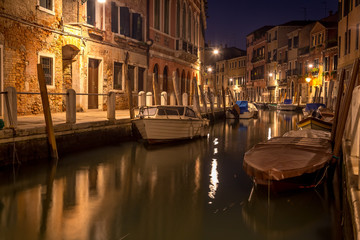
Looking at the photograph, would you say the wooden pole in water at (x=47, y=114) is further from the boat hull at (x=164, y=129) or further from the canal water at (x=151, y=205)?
the boat hull at (x=164, y=129)

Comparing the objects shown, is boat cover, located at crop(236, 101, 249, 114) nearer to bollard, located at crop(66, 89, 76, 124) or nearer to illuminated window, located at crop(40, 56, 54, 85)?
illuminated window, located at crop(40, 56, 54, 85)

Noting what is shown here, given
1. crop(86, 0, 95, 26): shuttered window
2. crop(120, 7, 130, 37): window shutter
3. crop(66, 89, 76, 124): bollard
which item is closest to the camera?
crop(66, 89, 76, 124): bollard

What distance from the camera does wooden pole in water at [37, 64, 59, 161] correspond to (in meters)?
8.69

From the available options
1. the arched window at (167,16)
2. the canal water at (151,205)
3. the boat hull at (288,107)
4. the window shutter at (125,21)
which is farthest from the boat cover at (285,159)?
the boat hull at (288,107)

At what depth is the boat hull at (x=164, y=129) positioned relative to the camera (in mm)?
11867

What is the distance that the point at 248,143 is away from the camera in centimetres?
1381

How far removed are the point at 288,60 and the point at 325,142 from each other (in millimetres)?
42136

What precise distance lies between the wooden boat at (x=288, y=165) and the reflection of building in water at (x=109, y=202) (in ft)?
3.60

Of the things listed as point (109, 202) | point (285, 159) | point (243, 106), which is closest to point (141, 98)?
point (109, 202)

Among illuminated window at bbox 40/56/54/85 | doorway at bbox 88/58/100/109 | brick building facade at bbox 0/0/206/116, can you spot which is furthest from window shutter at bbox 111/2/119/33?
illuminated window at bbox 40/56/54/85

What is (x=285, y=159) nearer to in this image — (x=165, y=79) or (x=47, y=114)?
(x=47, y=114)

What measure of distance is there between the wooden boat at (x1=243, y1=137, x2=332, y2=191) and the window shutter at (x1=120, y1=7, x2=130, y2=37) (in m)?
12.3

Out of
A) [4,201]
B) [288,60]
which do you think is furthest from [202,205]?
[288,60]

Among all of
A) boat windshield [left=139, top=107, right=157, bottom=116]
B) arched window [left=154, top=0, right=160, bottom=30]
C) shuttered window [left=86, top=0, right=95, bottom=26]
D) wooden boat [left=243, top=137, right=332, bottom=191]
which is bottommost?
wooden boat [left=243, top=137, right=332, bottom=191]
